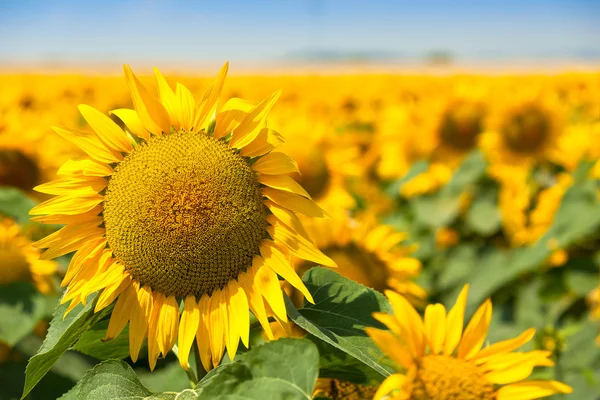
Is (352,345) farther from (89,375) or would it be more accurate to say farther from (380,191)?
(380,191)

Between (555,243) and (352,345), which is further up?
(352,345)

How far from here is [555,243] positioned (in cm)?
393

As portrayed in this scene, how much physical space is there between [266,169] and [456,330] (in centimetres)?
48

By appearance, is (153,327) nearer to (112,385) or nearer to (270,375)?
(112,385)

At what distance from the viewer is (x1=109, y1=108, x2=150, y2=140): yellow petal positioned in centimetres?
141

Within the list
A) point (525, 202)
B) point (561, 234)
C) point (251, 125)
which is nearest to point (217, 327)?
point (251, 125)

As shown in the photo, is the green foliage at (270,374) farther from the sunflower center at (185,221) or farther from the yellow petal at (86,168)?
the yellow petal at (86,168)

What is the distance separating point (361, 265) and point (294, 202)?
132cm

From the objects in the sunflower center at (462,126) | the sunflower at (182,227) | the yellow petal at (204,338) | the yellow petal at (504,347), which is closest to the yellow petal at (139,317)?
the sunflower at (182,227)

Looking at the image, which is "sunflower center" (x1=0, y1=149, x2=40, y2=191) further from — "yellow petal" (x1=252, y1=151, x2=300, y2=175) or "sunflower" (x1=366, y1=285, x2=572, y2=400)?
"sunflower" (x1=366, y1=285, x2=572, y2=400)

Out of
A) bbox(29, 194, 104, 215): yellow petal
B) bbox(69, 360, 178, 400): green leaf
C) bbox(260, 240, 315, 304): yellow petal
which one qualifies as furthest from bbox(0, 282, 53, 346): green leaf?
bbox(260, 240, 315, 304): yellow petal

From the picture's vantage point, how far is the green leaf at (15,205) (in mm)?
2977

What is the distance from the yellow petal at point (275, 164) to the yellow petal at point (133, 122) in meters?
0.24

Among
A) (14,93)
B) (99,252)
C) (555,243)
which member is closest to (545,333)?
(555,243)
